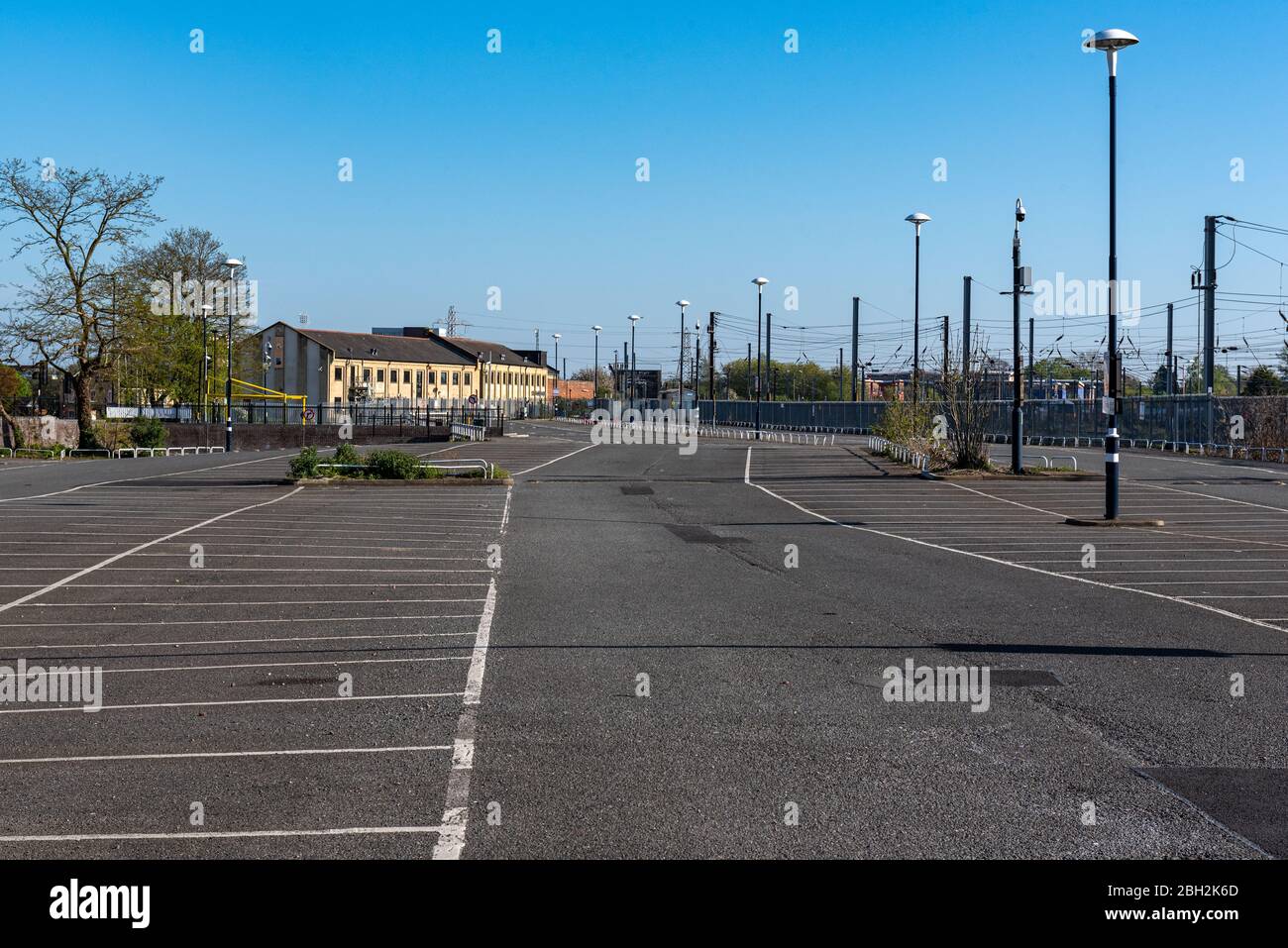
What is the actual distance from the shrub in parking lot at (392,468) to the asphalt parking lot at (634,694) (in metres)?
11.1

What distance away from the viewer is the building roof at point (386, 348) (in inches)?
4513

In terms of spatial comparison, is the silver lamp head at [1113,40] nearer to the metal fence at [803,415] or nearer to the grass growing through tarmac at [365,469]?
the grass growing through tarmac at [365,469]

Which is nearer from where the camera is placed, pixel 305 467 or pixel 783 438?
pixel 305 467

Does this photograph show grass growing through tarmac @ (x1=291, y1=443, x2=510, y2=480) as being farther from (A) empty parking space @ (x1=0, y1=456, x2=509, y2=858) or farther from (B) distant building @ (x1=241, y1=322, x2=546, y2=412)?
(B) distant building @ (x1=241, y1=322, x2=546, y2=412)

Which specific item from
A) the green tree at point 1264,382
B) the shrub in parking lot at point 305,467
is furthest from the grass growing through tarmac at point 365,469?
the green tree at point 1264,382

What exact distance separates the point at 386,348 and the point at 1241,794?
395ft

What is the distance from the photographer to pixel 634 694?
348 inches

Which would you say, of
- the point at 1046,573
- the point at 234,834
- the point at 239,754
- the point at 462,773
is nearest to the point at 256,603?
the point at 239,754

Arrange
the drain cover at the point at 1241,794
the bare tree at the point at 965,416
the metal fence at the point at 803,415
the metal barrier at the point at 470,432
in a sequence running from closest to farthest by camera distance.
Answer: the drain cover at the point at 1241,794
the bare tree at the point at 965,416
the metal barrier at the point at 470,432
the metal fence at the point at 803,415

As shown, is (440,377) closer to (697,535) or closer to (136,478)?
(136,478)

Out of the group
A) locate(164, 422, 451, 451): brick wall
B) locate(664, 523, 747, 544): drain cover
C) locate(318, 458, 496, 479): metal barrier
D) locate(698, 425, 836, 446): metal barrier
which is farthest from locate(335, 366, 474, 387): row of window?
locate(664, 523, 747, 544): drain cover

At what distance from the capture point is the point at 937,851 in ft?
18.1

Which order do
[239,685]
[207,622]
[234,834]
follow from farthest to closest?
[207,622] < [239,685] < [234,834]
